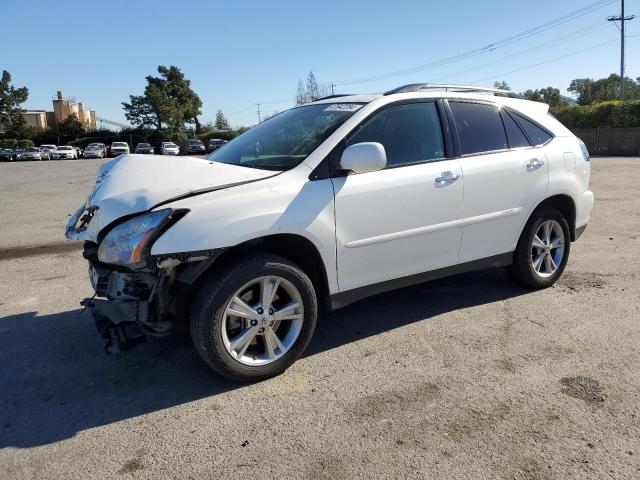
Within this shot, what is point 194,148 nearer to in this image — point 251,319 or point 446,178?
point 446,178

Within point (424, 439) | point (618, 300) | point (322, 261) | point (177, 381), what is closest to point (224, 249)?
point (322, 261)


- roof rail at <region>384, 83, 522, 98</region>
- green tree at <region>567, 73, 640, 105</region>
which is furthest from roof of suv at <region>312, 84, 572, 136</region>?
green tree at <region>567, 73, 640, 105</region>

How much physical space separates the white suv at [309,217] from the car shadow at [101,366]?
322 mm

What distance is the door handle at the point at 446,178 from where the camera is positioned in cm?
408

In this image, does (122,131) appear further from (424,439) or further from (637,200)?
(424,439)

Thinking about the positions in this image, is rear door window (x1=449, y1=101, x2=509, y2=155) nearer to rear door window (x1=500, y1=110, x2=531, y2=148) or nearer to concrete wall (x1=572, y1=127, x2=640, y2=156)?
rear door window (x1=500, y1=110, x2=531, y2=148)

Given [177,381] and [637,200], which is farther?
[637,200]

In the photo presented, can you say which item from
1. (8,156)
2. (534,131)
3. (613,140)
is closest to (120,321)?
(534,131)

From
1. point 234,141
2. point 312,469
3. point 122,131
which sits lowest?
point 312,469

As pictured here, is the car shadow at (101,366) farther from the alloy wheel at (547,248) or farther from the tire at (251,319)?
the alloy wheel at (547,248)

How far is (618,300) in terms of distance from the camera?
15.8 ft

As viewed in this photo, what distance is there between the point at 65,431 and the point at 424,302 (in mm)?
3100

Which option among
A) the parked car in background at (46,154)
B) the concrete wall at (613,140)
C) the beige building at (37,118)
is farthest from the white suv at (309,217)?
the beige building at (37,118)

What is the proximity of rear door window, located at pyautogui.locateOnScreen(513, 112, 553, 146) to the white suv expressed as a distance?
0.04ft
